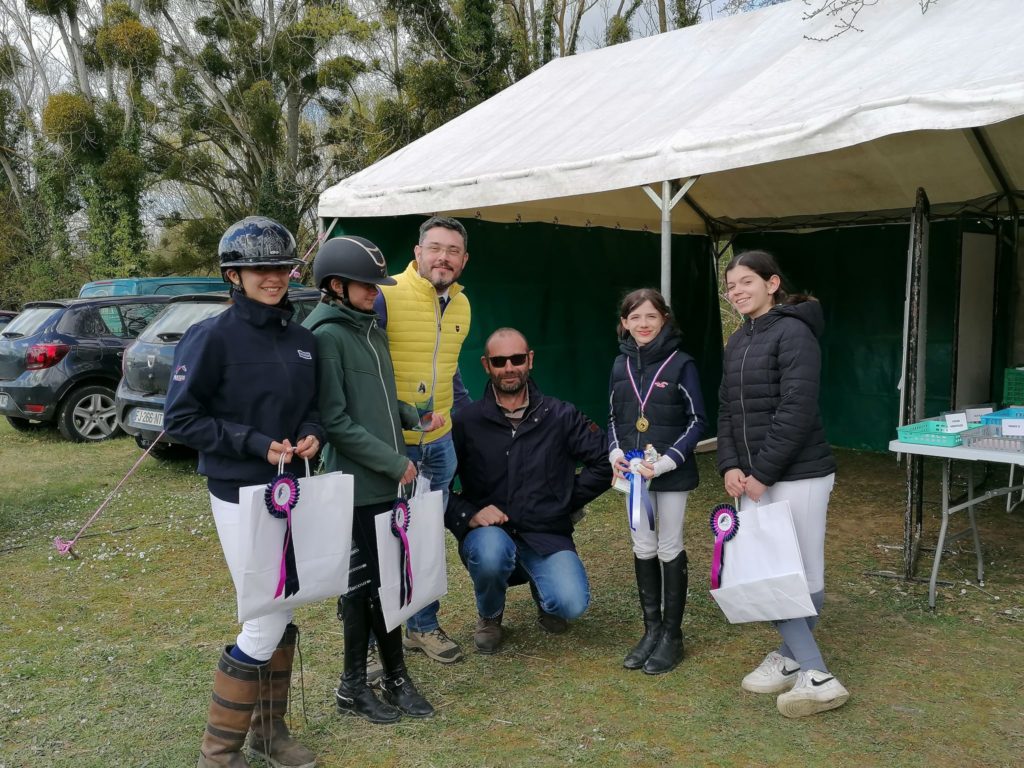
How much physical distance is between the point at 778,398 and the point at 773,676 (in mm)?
1026

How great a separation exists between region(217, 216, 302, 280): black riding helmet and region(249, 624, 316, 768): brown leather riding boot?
1117mm

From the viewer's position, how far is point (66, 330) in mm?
8672

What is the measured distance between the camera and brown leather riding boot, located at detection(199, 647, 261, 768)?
2520mm

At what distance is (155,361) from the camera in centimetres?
705

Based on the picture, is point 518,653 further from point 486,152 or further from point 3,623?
point 486,152

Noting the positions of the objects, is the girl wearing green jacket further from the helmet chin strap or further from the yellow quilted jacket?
the yellow quilted jacket

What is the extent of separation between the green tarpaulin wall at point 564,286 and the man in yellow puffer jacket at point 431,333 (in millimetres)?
2922

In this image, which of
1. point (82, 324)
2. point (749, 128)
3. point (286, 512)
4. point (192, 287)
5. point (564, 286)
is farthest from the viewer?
point (192, 287)

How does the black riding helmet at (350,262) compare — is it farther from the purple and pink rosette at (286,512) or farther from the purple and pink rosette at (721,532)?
the purple and pink rosette at (721,532)

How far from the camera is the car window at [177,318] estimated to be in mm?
7230

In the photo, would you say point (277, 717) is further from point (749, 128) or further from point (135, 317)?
point (135, 317)

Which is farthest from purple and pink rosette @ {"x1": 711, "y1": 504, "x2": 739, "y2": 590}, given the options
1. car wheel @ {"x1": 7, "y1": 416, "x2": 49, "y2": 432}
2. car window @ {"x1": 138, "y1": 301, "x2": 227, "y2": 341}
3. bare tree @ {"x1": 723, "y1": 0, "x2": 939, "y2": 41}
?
car wheel @ {"x1": 7, "y1": 416, "x2": 49, "y2": 432}

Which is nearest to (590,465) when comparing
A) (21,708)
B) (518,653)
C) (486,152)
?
(518,653)

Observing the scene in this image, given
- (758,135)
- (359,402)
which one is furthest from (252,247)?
(758,135)
